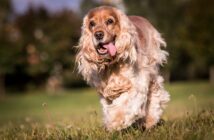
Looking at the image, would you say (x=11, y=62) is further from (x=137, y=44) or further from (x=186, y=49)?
(x=137, y=44)

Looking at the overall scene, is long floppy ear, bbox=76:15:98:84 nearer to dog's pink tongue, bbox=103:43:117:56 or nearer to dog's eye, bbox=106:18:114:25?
dog's pink tongue, bbox=103:43:117:56

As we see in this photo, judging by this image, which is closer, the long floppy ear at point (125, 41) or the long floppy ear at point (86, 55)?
the long floppy ear at point (125, 41)

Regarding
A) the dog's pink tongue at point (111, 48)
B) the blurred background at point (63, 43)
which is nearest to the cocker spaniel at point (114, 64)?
the dog's pink tongue at point (111, 48)

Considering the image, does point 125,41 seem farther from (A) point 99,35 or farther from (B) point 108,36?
(A) point 99,35

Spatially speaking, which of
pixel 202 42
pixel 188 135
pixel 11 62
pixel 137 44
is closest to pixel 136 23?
pixel 137 44

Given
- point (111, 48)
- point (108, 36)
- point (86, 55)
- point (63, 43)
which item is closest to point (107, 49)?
point (111, 48)

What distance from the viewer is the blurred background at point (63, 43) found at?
188ft

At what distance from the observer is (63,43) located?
64.6 m

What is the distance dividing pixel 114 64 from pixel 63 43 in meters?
56.3

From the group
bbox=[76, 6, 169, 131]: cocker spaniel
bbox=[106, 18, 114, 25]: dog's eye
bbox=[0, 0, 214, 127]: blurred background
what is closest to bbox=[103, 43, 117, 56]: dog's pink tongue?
bbox=[76, 6, 169, 131]: cocker spaniel

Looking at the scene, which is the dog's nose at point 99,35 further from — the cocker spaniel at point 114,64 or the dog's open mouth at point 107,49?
the dog's open mouth at point 107,49

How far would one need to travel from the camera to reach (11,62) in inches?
2435

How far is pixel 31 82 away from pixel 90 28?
59469 millimetres

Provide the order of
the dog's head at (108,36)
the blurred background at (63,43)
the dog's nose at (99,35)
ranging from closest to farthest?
the dog's nose at (99,35) < the dog's head at (108,36) < the blurred background at (63,43)
